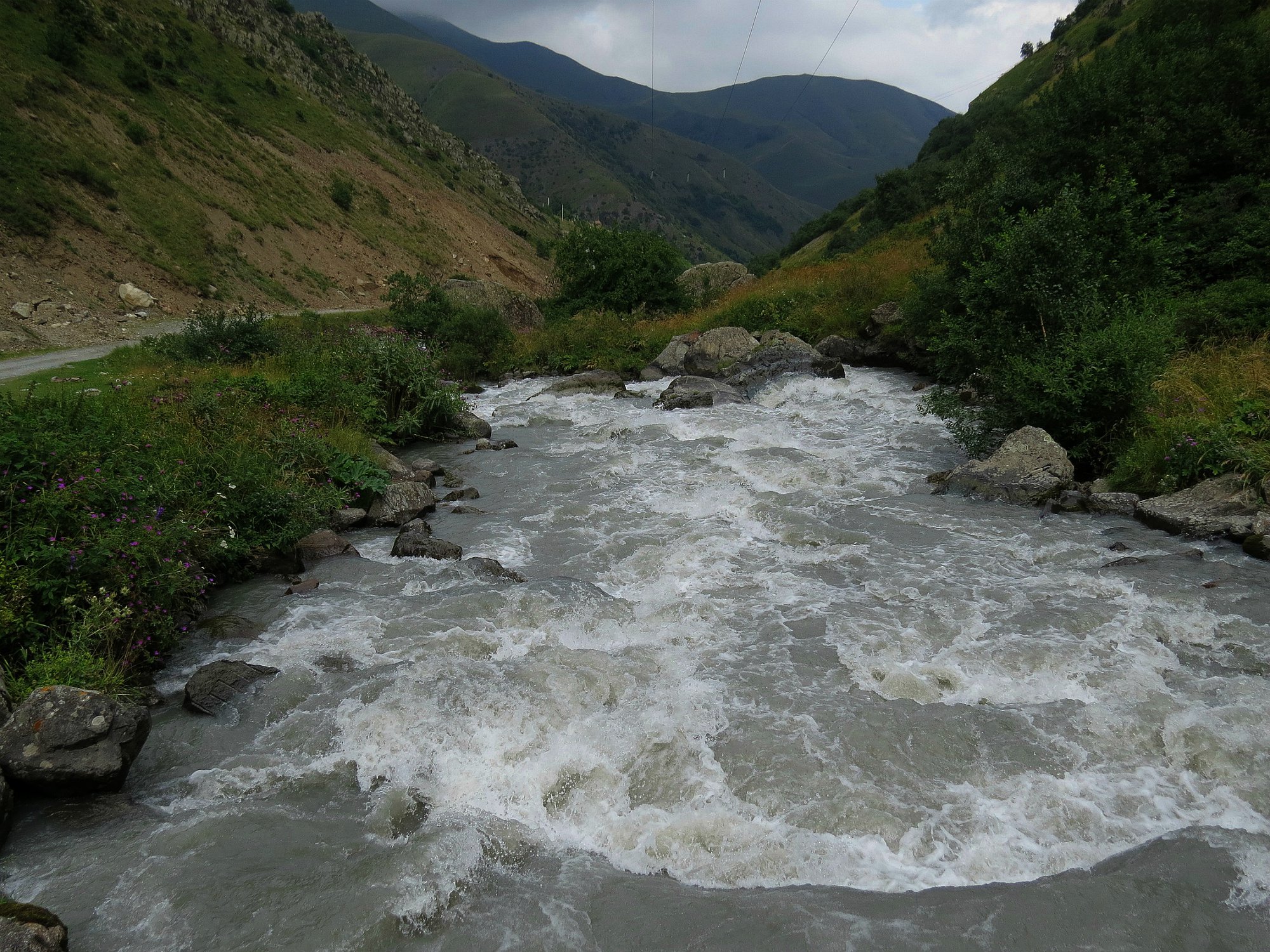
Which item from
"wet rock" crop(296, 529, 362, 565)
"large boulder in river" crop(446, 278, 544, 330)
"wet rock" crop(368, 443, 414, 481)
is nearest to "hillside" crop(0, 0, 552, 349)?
"large boulder in river" crop(446, 278, 544, 330)

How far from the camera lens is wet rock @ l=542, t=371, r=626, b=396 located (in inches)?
808

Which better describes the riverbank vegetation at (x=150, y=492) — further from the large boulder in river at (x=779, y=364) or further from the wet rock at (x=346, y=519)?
the large boulder in river at (x=779, y=364)

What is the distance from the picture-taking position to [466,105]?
178 m

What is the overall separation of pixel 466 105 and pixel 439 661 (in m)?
198

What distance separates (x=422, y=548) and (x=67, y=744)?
4410 millimetres

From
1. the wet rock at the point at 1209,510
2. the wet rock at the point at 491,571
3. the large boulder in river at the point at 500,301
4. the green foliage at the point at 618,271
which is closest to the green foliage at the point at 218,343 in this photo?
the wet rock at the point at 491,571

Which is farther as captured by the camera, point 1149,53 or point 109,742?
point 1149,53

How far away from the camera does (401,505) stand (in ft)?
34.5

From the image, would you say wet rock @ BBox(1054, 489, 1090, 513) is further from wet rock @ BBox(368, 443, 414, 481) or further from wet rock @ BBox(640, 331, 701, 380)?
wet rock @ BBox(640, 331, 701, 380)

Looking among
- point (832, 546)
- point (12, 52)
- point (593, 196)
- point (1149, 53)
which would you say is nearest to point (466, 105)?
point (593, 196)

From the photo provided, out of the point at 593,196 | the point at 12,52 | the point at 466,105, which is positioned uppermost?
the point at 466,105

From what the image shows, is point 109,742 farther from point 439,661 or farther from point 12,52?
point 12,52

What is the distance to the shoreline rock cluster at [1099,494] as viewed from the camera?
848 centimetres

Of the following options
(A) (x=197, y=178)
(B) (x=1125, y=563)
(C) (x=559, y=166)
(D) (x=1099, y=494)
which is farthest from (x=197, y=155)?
(C) (x=559, y=166)
